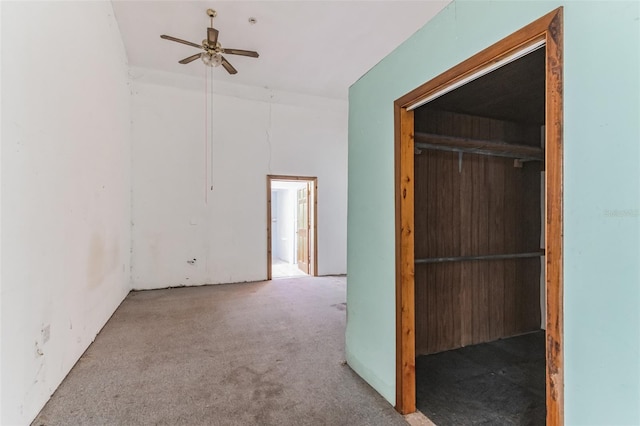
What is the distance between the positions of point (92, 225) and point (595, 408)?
12.3ft

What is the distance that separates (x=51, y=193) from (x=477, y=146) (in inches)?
130

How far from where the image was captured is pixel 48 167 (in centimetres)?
206

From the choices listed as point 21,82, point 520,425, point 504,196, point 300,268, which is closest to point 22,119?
point 21,82

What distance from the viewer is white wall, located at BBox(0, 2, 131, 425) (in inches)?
65.3

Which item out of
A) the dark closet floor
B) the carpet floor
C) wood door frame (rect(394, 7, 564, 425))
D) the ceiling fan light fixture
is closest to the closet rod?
the dark closet floor

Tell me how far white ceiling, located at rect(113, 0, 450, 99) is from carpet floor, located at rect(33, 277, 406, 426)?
3.62m

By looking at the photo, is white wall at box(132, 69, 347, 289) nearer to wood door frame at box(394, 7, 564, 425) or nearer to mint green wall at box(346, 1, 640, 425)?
wood door frame at box(394, 7, 564, 425)

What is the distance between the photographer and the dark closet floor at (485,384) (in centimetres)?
193

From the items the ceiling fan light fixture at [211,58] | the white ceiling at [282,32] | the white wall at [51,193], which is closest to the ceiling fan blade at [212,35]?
the ceiling fan light fixture at [211,58]

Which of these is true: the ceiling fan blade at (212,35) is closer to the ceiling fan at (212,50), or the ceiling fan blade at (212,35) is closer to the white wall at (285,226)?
the ceiling fan at (212,50)

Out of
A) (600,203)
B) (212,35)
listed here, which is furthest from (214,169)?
(600,203)

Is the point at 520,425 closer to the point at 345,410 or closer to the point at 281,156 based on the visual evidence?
the point at 345,410

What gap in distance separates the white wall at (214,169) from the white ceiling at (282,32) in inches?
21.1

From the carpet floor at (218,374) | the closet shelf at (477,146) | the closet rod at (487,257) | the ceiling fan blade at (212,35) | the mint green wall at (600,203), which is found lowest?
the carpet floor at (218,374)
